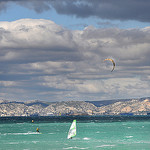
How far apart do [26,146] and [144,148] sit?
86.7ft

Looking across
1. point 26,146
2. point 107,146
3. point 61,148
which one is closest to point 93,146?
point 107,146

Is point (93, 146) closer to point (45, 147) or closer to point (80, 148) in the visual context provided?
point (80, 148)

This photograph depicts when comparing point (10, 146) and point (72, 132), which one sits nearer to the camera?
point (10, 146)

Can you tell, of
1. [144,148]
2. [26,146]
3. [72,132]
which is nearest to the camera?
[144,148]

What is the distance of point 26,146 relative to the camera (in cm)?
8812

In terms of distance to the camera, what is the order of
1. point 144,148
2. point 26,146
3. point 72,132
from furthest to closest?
point 72,132
point 26,146
point 144,148

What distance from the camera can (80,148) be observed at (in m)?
82.9

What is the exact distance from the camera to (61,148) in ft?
271

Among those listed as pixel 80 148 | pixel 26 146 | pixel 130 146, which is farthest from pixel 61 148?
pixel 130 146

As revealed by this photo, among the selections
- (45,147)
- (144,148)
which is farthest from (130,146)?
(45,147)

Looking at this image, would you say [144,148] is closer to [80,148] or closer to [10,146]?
[80,148]

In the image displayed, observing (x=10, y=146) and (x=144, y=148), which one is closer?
(x=144, y=148)

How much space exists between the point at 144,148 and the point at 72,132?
24.1 m

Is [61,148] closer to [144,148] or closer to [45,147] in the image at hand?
[45,147]
